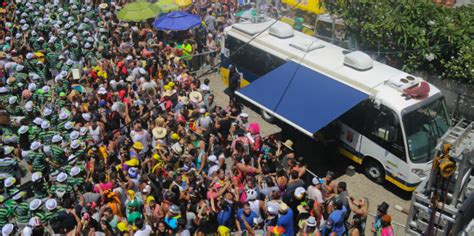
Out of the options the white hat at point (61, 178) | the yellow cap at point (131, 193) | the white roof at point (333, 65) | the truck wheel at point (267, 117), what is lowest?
the truck wheel at point (267, 117)

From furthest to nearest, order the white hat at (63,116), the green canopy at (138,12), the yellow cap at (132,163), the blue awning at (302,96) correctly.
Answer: the green canopy at (138,12), the white hat at (63,116), the blue awning at (302,96), the yellow cap at (132,163)

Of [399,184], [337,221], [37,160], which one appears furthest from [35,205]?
[399,184]

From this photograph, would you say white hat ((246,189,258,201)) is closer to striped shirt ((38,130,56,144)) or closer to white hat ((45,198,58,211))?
white hat ((45,198,58,211))

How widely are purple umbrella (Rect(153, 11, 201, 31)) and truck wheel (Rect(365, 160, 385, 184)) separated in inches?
322

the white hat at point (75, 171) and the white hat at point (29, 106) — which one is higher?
the white hat at point (75, 171)

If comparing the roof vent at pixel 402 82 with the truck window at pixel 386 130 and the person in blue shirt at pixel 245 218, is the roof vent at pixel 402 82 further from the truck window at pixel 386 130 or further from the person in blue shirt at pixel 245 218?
the person in blue shirt at pixel 245 218

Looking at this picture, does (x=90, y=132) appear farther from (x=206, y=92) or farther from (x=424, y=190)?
(x=424, y=190)

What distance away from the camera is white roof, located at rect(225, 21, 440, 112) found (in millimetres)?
11266

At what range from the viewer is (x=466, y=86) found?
13.1 metres

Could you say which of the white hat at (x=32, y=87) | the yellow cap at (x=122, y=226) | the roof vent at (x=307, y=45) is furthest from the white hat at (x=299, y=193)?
the white hat at (x=32, y=87)

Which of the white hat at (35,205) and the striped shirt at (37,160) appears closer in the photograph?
the white hat at (35,205)

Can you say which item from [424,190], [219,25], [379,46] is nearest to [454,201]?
[424,190]

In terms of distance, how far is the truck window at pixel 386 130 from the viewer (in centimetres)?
1098

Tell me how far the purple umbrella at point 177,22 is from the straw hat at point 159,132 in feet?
21.6
